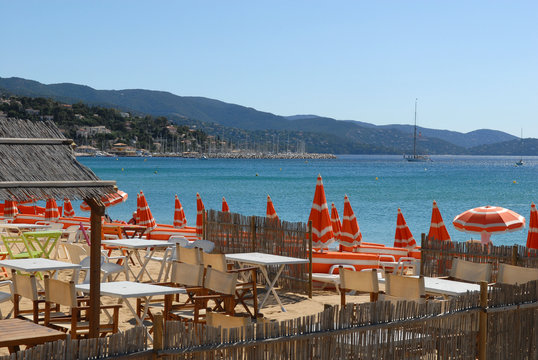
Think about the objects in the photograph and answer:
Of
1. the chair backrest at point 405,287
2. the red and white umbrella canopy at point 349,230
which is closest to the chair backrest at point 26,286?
the chair backrest at point 405,287

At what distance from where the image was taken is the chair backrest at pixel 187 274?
292 inches

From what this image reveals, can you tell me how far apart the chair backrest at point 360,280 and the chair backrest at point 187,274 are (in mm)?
1461

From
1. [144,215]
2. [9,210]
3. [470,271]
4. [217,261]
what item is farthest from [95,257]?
[9,210]

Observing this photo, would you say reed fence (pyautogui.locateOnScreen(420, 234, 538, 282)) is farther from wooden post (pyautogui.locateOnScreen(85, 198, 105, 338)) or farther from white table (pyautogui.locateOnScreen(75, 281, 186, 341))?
wooden post (pyautogui.locateOnScreen(85, 198, 105, 338))

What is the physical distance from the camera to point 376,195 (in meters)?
64.0

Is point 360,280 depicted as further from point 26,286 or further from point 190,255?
point 26,286

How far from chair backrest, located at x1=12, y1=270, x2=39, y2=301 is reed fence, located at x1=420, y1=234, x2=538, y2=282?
483 cm

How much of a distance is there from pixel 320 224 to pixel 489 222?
2.61 metres

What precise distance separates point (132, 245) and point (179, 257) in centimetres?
135

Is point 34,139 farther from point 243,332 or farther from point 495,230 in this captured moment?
point 495,230

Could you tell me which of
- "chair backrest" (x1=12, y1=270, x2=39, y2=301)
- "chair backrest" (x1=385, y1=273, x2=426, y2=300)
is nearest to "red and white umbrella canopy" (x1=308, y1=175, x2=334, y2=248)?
"chair backrest" (x1=385, y1=273, x2=426, y2=300)

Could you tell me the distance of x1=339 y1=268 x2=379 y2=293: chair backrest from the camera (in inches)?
291

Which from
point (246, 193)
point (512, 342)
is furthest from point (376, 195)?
point (512, 342)

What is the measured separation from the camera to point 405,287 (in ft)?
22.6
